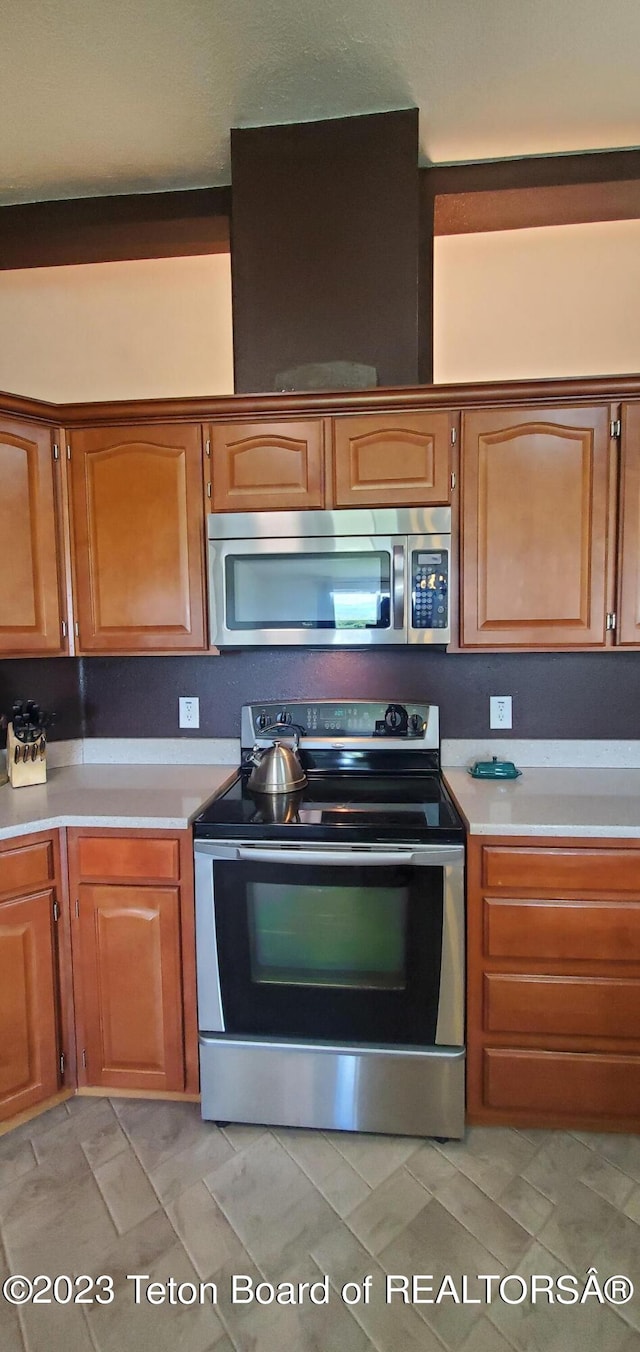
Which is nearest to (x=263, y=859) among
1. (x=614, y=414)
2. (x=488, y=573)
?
(x=488, y=573)

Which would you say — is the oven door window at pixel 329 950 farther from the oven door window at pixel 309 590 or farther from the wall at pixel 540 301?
the wall at pixel 540 301

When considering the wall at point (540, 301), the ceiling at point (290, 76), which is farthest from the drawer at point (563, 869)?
the ceiling at point (290, 76)

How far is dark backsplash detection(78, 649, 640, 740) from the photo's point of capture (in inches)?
88.2

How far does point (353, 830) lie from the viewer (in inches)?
64.8

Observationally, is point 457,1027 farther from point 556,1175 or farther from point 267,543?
point 267,543

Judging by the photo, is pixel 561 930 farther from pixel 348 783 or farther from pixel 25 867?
pixel 25 867

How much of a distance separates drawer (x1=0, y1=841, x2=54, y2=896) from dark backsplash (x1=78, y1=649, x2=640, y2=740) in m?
0.69

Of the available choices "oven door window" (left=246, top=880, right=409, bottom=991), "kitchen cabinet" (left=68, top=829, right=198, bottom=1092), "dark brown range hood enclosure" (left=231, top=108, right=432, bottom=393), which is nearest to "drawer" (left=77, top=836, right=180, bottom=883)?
"kitchen cabinet" (left=68, top=829, right=198, bottom=1092)

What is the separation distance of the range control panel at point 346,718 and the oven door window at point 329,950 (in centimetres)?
63

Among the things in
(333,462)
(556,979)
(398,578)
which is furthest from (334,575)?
(556,979)

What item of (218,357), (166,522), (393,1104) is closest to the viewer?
(393,1104)

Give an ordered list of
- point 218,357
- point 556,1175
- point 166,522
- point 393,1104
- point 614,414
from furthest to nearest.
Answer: point 218,357, point 166,522, point 614,414, point 393,1104, point 556,1175

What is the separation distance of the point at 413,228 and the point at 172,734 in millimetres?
1897

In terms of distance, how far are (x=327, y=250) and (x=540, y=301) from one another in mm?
1008
